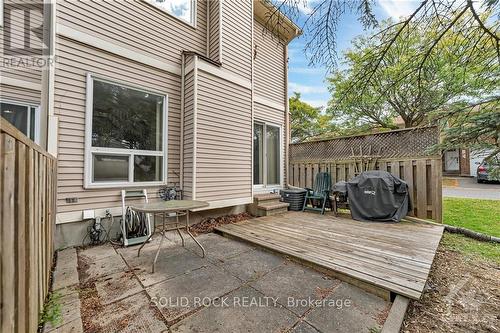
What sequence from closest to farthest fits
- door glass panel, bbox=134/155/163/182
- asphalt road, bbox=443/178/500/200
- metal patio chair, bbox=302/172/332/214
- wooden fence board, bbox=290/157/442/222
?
door glass panel, bbox=134/155/163/182 → wooden fence board, bbox=290/157/442/222 → metal patio chair, bbox=302/172/332/214 → asphalt road, bbox=443/178/500/200

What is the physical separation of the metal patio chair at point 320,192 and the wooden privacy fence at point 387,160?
465 millimetres

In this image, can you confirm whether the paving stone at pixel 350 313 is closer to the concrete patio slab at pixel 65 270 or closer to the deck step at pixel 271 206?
the concrete patio slab at pixel 65 270

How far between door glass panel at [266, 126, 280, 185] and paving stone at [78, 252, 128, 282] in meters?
4.36

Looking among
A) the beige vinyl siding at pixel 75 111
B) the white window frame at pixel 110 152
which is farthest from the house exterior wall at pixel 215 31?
the beige vinyl siding at pixel 75 111

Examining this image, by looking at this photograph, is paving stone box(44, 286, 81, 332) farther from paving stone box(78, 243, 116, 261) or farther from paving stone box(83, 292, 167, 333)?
paving stone box(78, 243, 116, 261)

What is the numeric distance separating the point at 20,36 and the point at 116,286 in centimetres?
529

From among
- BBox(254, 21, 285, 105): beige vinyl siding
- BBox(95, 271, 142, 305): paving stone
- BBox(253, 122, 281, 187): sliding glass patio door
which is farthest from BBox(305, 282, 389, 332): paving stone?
BBox(254, 21, 285, 105): beige vinyl siding

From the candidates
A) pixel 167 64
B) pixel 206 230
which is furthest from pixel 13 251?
pixel 167 64

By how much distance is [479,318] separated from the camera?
181 centimetres

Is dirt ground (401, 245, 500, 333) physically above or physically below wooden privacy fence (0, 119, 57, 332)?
below

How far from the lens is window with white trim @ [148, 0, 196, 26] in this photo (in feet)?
14.1

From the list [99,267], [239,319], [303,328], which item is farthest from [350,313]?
[99,267]

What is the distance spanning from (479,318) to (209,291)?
2.35 m

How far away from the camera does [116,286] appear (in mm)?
2131
